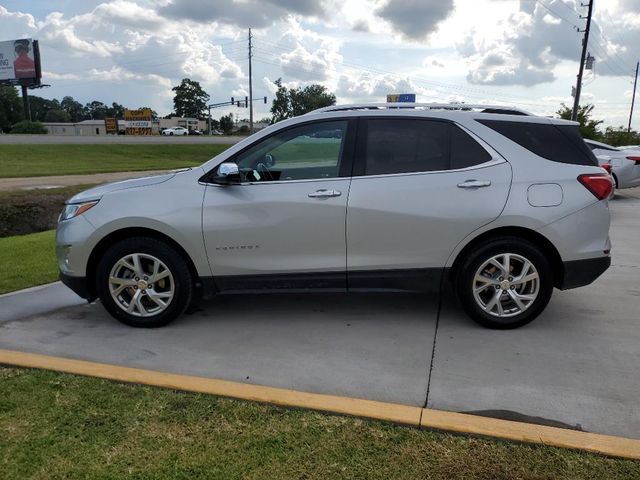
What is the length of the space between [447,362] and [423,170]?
1.51m

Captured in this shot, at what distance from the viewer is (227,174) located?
4.19 m

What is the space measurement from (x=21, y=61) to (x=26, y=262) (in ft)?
240

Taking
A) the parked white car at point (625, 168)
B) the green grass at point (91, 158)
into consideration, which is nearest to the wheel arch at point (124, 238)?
the parked white car at point (625, 168)

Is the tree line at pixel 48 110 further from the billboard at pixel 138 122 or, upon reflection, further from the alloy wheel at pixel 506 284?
the alloy wheel at pixel 506 284

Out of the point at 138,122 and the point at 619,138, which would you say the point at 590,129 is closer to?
the point at 619,138

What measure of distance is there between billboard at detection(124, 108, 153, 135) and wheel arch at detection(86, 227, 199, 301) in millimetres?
82993

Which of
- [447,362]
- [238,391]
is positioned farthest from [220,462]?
[447,362]

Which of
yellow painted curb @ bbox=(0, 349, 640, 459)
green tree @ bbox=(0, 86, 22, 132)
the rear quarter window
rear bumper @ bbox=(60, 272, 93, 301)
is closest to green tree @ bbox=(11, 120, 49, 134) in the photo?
green tree @ bbox=(0, 86, 22, 132)

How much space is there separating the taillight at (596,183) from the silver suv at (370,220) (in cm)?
1

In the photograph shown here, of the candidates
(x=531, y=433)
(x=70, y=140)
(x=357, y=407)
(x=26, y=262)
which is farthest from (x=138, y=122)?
(x=531, y=433)

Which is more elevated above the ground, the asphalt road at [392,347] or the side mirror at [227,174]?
the side mirror at [227,174]

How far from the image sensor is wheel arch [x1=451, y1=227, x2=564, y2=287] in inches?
170

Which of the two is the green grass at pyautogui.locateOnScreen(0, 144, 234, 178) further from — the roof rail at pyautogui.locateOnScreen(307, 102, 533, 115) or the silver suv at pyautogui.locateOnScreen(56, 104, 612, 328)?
the roof rail at pyautogui.locateOnScreen(307, 102, 533, 115)

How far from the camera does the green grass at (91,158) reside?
2005 centimetres
